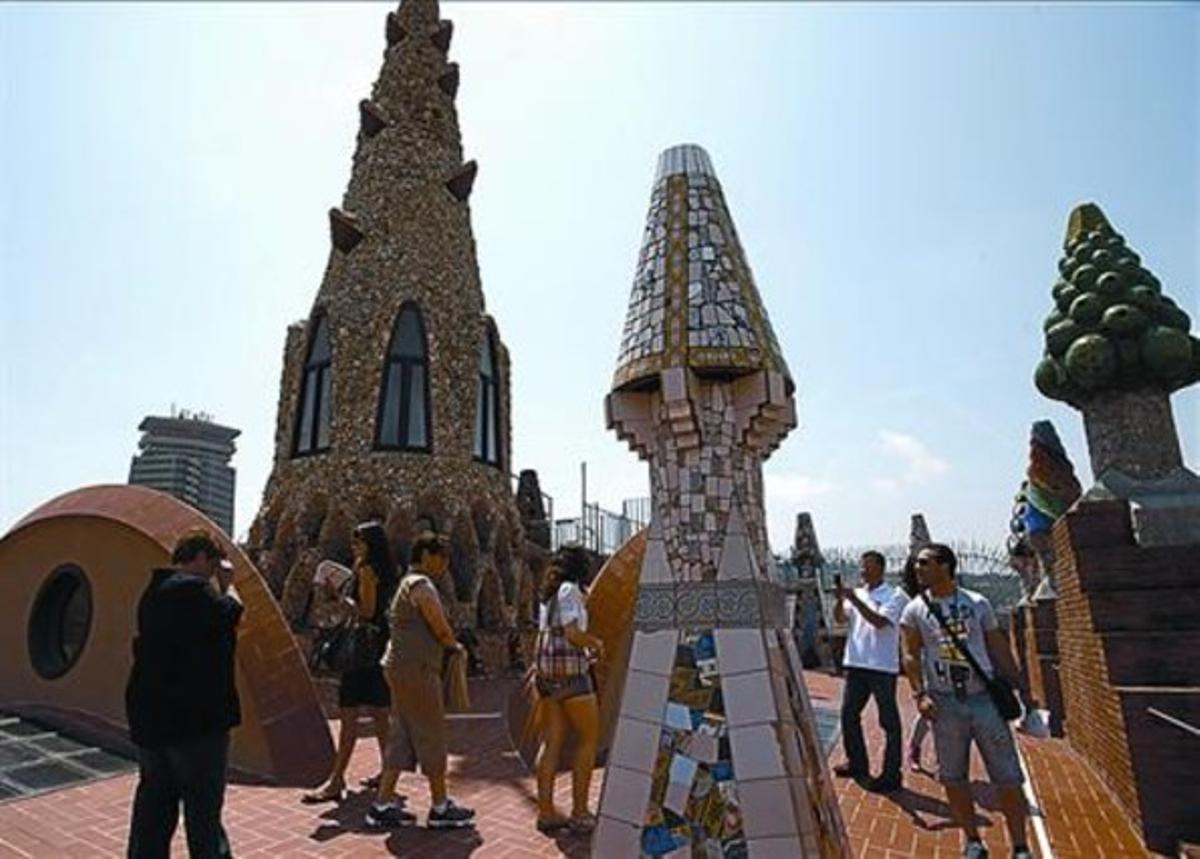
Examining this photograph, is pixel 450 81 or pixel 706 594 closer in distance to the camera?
pixel 706 594

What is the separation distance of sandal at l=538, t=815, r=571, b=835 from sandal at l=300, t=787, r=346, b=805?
1.61 m

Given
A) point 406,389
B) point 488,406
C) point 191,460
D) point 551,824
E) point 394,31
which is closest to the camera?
point 551,824

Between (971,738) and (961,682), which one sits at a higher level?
(961,682)

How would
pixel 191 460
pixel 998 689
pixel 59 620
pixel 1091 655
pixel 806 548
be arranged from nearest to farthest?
1. pixel 998 689
2. pixel 1091 655
3. pixel 59 620
4. pixel 806 548
5. pixel 191 460

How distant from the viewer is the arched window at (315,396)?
47.3 feet

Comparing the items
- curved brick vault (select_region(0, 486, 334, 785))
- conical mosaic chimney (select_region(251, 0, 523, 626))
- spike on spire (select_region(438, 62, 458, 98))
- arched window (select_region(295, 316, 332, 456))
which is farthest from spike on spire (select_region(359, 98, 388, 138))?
curved brick vault (select_region(0, 486, 334, 785))

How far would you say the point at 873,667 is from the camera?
555 centimetres

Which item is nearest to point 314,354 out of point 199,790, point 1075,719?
point 199,790

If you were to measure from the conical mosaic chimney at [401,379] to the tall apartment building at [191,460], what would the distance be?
54.2 ft

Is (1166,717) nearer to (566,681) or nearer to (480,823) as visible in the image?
(566,681)

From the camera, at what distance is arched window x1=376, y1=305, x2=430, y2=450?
13992 mm

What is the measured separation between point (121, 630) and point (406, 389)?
773 centimetres

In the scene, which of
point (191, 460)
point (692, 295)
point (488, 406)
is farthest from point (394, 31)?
point (191, 460)

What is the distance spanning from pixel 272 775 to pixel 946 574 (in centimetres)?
525
